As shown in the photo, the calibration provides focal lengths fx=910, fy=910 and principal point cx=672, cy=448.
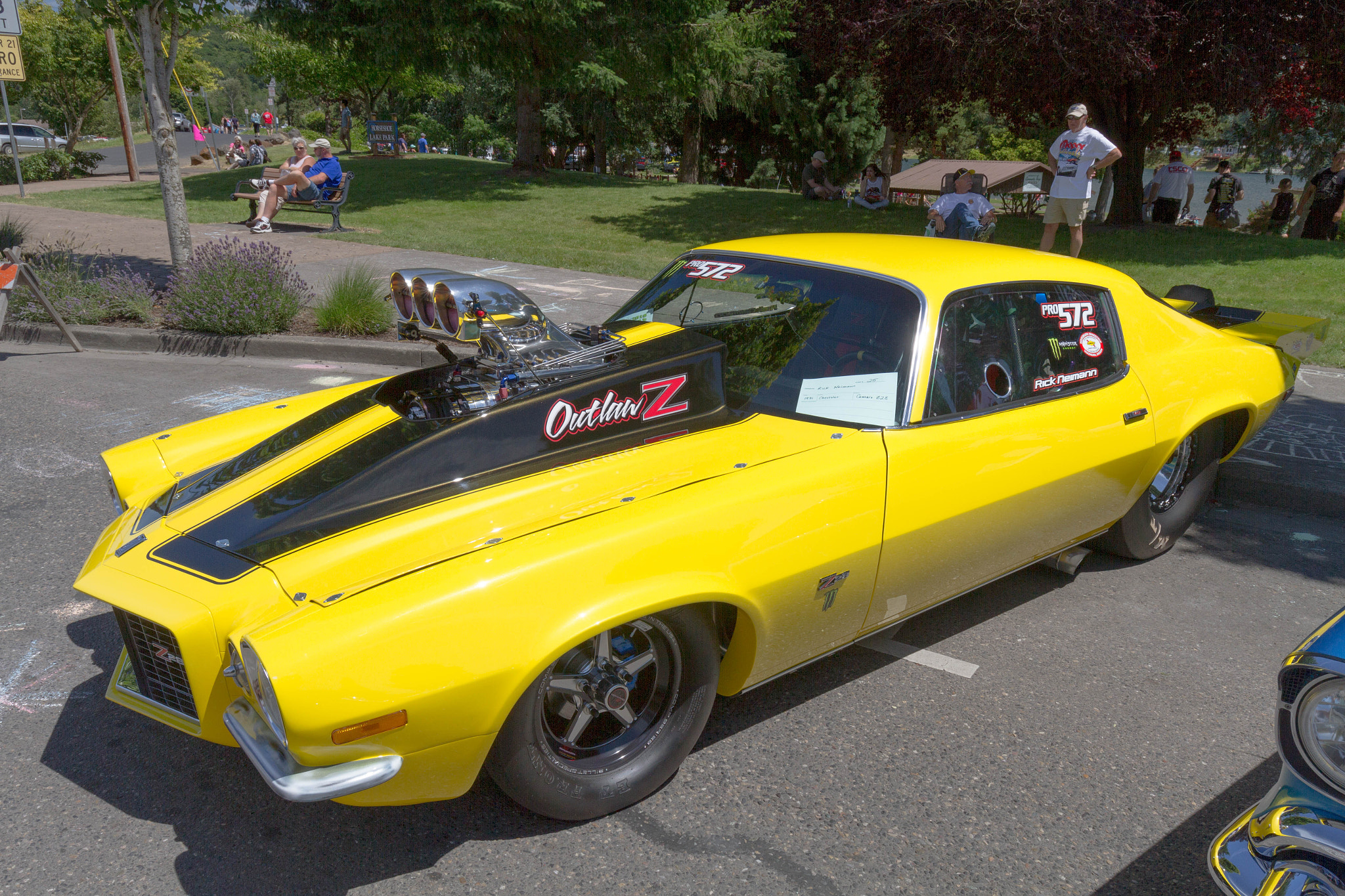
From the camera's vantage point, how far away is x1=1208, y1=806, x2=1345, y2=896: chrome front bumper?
1.72 m

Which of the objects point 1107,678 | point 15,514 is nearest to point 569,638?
point 1107,678

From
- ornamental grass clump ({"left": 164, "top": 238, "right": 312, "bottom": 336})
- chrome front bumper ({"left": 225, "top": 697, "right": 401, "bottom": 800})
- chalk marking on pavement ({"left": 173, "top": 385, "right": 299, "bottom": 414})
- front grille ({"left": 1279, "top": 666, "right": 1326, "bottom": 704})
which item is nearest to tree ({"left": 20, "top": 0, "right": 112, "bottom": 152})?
ornamental grass clump ({"left": 164, "top": 238, "right": 312, "bottom": 336})

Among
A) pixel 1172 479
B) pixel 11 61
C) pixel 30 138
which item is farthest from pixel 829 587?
pixel 30 138

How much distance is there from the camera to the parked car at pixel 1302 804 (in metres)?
1.74

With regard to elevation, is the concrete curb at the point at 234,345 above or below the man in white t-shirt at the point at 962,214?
below

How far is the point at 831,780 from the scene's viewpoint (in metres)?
2.73

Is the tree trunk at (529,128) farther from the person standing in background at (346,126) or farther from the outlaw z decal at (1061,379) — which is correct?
the outlaw z decal at (1061,379)

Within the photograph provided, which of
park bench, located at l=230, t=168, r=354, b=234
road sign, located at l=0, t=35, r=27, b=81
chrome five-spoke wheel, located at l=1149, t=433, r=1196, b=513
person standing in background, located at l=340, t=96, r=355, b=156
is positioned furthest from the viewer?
person standing in background, located at l=340, t=96, r=355, b=156

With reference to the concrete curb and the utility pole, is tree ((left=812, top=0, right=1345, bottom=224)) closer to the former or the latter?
the concrete curb

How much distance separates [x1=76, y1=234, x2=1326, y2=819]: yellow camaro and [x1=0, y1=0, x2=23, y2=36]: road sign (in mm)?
8359

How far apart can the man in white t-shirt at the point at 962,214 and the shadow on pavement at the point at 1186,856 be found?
7.44 metres

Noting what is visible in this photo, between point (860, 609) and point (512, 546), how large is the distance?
3.88 ft

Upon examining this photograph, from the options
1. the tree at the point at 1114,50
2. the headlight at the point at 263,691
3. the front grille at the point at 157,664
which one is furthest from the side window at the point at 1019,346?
the tree at the point at 1114,50

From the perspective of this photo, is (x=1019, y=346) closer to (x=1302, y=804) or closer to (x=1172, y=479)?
(x=1172, y=479)
